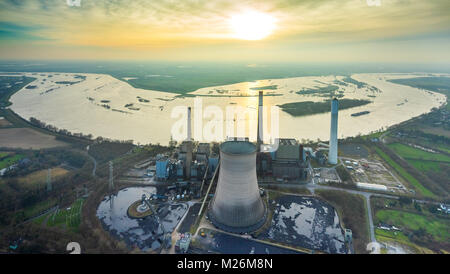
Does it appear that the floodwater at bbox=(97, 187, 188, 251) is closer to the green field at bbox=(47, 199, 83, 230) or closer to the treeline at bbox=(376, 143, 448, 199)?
the green field at bbox=(47, 199, 83, 230)

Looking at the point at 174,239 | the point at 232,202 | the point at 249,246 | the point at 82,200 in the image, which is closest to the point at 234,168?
the point at 232,202

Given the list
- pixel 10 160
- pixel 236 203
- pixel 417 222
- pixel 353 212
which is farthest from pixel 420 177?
pixel 10 160

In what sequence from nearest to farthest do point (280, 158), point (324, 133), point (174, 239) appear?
point (174, 239), point (280, 158), point (324, 133)

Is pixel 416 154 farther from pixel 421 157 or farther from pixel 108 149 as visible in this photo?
pixel 108 149

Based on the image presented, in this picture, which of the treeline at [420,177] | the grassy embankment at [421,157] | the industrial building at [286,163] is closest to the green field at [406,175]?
the treeline at [420,177]

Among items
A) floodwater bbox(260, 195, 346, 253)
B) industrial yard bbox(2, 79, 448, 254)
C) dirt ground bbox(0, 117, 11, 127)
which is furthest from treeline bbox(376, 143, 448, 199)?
dirt ground bbox(0, 117, 11, 127)

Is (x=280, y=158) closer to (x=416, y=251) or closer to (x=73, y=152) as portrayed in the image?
(x=416, y=251)
